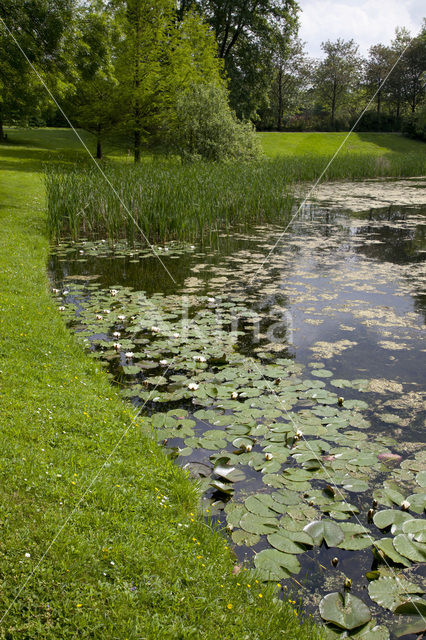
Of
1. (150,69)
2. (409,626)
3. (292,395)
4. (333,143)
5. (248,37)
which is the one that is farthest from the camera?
(333,143)

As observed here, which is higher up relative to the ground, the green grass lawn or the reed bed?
the green grass lawn

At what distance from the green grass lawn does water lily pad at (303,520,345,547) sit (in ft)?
107

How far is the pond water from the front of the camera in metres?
2.27

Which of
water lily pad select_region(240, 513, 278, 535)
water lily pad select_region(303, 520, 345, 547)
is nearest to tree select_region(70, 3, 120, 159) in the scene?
water lily pad select_region(240, 513, 278, 535)

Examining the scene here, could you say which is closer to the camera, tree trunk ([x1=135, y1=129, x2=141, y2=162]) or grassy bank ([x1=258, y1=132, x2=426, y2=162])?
tree trunk ([x1=135, y1=129, x2=141, y2=162])

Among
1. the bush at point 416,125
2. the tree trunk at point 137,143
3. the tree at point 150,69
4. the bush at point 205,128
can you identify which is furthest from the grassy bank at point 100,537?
the bush at point 416,125

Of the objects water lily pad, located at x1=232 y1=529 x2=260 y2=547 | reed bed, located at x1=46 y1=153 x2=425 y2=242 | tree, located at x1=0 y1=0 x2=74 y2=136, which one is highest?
tree, located at x1=0 y1=0 x2=74 y2=136

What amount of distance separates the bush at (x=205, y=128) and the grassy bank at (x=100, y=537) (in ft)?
50.3

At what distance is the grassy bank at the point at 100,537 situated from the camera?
5.78ft

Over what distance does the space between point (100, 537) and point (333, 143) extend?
3844cm

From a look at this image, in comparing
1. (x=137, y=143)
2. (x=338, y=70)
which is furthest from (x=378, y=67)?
(x=137, y=143)

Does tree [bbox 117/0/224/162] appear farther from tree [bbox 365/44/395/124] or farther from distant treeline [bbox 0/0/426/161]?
tree [bbox 365/44/395/124]

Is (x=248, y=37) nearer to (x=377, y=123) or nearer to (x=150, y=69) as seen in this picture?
(x=150, y=69)

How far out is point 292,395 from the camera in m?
3.64
